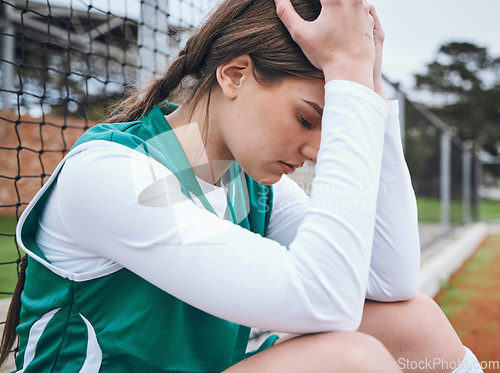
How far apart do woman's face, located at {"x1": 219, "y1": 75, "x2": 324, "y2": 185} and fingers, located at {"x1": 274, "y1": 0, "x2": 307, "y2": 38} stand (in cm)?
10

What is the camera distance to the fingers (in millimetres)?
805

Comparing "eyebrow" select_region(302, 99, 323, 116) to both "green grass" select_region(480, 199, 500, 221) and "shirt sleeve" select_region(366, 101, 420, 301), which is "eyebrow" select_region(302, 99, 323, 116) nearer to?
"shirt sleeve" select_region(366, 101, 420, 301)

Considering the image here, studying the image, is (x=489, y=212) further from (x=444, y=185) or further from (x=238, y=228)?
(x=238, y=228)

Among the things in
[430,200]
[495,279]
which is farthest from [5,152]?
[495,279]

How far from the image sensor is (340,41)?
0.78 metres

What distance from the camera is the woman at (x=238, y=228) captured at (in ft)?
2.08

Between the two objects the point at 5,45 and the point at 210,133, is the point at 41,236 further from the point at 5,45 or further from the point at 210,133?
the point at 5,45

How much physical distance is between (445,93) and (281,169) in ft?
100

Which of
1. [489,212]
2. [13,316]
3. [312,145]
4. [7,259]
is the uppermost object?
[312,145]

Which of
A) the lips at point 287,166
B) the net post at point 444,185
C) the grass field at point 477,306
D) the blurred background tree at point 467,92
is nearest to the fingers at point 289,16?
the lips at point 287,166

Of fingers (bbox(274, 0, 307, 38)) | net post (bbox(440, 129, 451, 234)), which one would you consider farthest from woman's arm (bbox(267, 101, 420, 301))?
net post (bbox(440, 129, 451, 234))

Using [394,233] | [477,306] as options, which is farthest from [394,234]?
[477,306]

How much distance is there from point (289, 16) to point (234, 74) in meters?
0.15

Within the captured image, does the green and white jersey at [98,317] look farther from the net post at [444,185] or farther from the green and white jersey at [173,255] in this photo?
the net post at [444,185]
